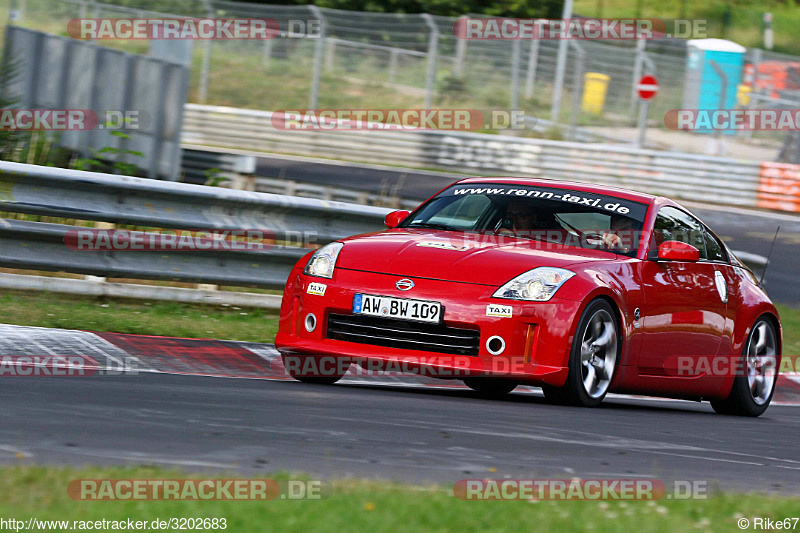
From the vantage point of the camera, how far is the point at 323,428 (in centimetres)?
539

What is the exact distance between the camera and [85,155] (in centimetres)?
1525

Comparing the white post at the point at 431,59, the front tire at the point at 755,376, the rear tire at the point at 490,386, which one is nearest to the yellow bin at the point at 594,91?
the white post at the point at 431,59

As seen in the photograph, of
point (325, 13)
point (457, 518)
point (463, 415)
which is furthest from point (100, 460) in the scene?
point (325, 13)

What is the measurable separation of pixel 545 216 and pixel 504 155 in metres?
16.6

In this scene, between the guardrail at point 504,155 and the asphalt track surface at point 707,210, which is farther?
the guardrail at point 504,155

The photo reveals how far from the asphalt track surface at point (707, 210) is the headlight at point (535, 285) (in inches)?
327

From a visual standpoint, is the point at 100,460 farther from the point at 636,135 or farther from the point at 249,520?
the point at 636,135

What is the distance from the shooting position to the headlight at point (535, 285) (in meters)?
6.85

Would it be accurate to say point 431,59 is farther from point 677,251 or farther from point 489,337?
point 489,337

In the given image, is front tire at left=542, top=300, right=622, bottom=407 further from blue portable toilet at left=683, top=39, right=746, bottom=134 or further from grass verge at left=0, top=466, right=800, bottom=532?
blue portable toilet at left=683, top=39, right=746, bottom=134

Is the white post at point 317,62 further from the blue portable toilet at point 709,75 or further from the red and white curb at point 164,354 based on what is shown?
the red and white curb at point 164,354

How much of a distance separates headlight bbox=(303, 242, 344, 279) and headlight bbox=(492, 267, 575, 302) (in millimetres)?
1002

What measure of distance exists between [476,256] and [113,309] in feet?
9.99

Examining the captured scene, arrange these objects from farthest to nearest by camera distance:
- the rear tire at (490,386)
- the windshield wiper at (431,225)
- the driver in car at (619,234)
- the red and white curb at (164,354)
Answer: the windshield wiper at (431,225)
the driver in car at (619,234)
the rear tire at (490,386)
the red and white curb at (164,354)
